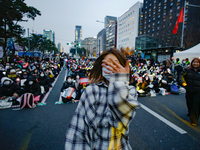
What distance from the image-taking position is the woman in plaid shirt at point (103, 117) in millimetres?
883

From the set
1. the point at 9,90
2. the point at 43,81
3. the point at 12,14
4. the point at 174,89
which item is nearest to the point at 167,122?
the point at 174,89

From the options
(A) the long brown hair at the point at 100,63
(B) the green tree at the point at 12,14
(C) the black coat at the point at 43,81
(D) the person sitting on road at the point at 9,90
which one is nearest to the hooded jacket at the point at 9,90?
(D) the person sitting on road at the point at 9,90

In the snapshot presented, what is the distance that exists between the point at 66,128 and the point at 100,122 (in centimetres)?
302

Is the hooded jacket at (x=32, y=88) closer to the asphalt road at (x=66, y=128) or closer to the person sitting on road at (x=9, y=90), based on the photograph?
the person sitting on road at (x=9, y=90)

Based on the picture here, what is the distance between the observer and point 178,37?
22922mm

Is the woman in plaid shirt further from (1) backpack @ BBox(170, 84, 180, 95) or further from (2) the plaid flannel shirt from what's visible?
(1) backpack @ BBox(170, 84, 180, 95)

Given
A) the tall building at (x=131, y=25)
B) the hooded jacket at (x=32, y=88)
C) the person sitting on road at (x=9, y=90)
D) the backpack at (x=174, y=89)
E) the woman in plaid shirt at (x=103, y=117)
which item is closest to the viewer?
the woman in plaid shirt at (x=103, y=117)

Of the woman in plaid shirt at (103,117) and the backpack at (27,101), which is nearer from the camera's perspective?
the woman in plaid shirt at (103,117)

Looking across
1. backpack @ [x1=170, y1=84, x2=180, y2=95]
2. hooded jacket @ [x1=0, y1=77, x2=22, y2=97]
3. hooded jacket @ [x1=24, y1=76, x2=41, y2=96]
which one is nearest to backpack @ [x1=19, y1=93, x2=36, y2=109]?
hooded jacket @ [x1=24, y1=76, x2=41, y2=96]

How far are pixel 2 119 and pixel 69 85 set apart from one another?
3242mm

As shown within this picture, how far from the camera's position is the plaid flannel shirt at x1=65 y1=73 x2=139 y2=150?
893mm

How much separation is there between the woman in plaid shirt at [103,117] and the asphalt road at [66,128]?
2211 millimetres

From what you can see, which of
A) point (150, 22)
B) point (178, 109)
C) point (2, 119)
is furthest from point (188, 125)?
point (150, 22)

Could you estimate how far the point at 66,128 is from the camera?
11.5 ft
